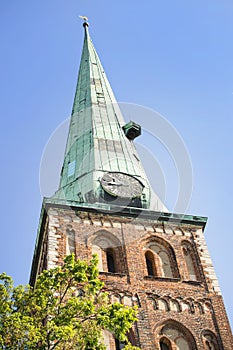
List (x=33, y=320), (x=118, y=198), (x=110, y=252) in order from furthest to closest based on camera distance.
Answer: (x=118, y=198) → (x=110, y=252) → (x=33, y=320)

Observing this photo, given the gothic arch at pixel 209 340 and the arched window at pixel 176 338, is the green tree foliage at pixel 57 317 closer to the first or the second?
the arched window at pixel 176 338

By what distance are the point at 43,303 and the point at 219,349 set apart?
8.51 m

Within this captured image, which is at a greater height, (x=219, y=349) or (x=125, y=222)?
(x=125, y=222)

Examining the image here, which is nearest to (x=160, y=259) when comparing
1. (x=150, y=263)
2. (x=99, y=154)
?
(x=150, y=263)

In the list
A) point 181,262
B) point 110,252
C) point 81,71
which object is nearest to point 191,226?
point 181,262

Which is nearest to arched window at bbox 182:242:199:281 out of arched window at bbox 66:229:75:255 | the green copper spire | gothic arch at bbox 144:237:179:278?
gothic arch at bbox 144:237:179:278

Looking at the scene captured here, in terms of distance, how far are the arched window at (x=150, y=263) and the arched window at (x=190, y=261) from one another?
143cm

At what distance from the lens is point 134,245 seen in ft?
83.3

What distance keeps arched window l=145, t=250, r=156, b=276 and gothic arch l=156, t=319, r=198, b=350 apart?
107 inches

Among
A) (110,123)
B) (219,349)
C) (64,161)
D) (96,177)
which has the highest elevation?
(110,123)

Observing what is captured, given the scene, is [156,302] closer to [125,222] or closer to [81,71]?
[125,222]

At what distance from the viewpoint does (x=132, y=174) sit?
29250 mm

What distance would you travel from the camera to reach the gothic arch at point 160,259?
25.0 m

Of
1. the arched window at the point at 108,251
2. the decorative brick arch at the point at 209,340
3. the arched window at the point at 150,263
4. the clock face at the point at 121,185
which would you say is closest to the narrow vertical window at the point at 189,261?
the arched window at the point at 150,263
